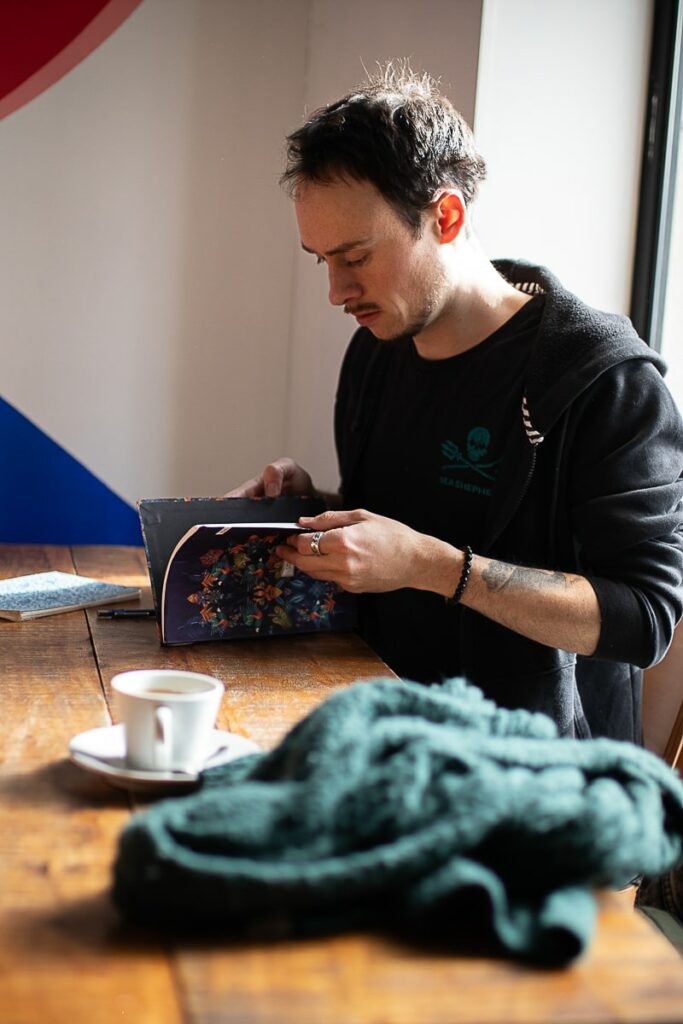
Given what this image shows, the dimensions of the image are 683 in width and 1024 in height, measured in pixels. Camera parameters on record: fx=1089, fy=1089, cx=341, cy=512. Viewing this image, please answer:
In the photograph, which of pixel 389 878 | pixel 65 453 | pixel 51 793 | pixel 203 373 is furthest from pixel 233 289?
pixel 389 878

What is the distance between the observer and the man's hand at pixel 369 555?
125 cm

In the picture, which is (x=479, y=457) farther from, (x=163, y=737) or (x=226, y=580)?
(x=163, y=737)

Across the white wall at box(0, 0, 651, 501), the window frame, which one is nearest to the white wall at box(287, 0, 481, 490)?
the white wall at box(0, 0, 651, 501)

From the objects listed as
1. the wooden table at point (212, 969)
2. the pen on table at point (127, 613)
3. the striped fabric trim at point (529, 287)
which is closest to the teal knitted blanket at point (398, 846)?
the wooden table at point (212, 969)

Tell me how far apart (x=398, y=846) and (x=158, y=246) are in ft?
7.21

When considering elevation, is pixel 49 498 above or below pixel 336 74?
below

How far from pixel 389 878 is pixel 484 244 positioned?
1.64m

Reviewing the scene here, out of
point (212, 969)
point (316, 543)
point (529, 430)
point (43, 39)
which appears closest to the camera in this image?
point (212, 969)

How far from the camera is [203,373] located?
8.66 feet

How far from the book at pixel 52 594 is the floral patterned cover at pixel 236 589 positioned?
0.24 m

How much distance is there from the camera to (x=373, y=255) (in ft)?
4.90

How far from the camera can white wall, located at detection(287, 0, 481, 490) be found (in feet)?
6.69

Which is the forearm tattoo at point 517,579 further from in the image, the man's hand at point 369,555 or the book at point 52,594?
the book at point 52,594

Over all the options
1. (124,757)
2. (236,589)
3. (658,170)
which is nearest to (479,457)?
(236,589)
